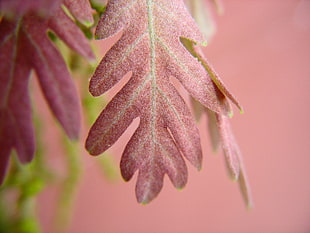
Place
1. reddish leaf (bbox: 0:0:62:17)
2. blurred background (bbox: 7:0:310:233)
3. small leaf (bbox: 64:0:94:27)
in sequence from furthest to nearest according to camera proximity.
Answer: blurred background (bbox: 7:0:310:233)
small leaf (bbox: 64:0:94:27)
reddish leaf (bbox: 0:0:62:17)

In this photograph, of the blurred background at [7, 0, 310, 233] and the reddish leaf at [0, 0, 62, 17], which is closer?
the reddish leaf at [0, 0, 62, 17]

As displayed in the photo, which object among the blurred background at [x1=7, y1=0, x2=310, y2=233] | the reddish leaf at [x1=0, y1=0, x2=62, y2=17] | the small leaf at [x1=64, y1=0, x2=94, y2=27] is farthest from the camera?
the blurred background at [x1=7, y1=0, x2=310, y2=233]

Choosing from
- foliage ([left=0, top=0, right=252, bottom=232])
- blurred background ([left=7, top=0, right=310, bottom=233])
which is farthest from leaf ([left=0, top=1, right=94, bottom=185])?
blurred background ([left=7, top=0, right=310, bottom=233])

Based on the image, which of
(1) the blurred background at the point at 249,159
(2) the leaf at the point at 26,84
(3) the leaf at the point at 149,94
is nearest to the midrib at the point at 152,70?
(3) the leaf at the point at 149,94

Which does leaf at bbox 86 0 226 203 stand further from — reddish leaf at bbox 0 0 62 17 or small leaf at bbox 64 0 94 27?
reddish leaf at bbox 0 0 62 17

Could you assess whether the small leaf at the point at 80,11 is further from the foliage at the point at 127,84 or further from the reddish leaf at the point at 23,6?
the reddish leaf at the point at 23,6

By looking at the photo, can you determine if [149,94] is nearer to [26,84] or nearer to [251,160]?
[26,84]

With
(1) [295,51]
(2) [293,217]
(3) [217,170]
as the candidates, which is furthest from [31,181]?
(1) [295,51]
